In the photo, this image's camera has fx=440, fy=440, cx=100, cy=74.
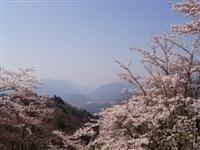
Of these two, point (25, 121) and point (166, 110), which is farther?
point (25, 121)

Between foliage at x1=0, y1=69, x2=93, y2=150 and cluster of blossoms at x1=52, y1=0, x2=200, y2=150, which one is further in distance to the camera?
foliage at x1=0, y1=69, x2=93, y2=150

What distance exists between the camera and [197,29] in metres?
13.9

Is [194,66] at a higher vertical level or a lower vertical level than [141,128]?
higher

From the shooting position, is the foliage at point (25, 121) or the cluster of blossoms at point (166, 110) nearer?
the cluster of blossoms at point (166, 110)

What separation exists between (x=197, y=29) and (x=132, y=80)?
16.7 feet

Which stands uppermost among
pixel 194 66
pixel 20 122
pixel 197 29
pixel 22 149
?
pixel 197 29

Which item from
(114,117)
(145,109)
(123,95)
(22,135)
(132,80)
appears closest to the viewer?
(145,109)

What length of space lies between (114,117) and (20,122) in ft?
28.2

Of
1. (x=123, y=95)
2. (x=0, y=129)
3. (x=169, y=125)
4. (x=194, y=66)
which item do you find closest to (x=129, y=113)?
(x=169, y=125)

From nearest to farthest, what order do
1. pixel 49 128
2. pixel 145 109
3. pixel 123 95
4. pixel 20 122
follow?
pixel 145 109
pixel 123 95
pixel 20 122
pixel 49 128

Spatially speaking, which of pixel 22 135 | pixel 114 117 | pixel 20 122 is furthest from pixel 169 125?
pixel 22 135

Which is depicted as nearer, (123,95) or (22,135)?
(123,95)

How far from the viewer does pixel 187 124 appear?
13.3 m

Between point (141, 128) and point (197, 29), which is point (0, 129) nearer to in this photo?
point (141, 128)
